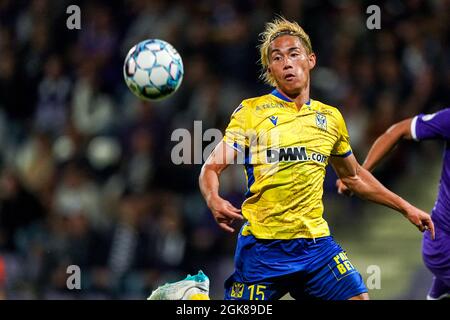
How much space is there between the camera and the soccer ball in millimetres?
6832

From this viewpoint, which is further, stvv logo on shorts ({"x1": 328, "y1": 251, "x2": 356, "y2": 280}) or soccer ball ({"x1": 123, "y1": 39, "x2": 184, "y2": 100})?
soccer ball ({"x1": 123, "y1": 39, "x2": 184, "y2": 100})

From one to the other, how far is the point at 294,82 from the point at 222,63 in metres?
5.84

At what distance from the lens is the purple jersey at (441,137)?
6.61 meters

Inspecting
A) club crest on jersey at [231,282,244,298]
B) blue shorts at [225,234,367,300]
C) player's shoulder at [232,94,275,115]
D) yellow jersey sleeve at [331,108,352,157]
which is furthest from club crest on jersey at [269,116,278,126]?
club crest on jersey at [231,282,244,298]

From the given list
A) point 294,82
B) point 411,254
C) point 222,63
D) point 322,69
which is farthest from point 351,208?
point 294,82

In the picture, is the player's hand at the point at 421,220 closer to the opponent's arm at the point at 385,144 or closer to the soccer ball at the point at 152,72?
the opponent's arm at the point at 385,144

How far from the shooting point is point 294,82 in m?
5.93

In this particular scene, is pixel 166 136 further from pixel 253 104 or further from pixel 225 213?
pixel 225 213

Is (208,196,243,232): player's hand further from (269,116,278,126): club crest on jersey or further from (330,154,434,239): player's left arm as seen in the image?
(330,154,434,239): player's left arm

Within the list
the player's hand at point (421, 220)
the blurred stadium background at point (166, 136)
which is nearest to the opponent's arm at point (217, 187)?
the player's hand at point (421, 220)

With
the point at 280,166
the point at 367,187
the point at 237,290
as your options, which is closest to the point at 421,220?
the point at 367,187

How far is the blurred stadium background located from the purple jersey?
3189 mm

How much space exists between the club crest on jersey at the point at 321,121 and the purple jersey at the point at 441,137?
99 centimetres
